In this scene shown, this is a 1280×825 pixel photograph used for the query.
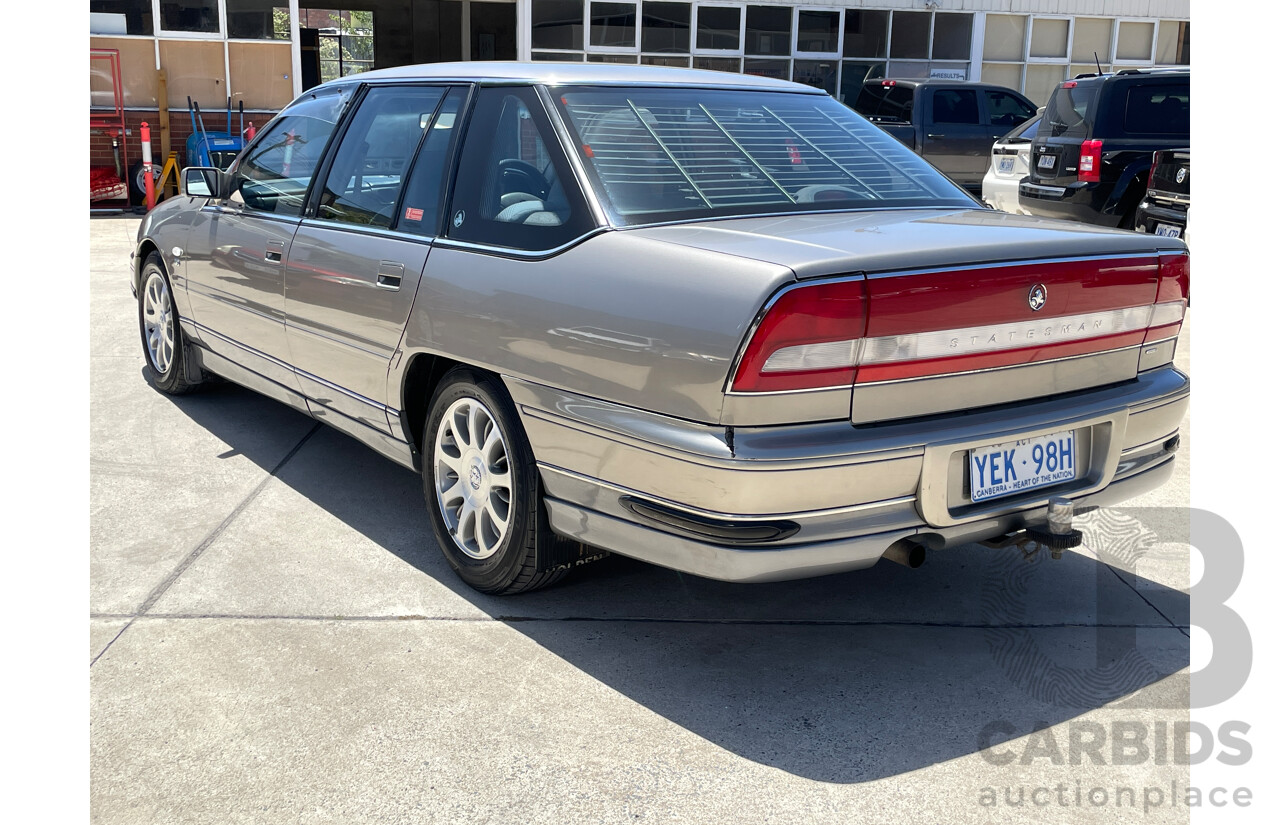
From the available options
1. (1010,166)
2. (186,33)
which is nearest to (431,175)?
(1010,166)

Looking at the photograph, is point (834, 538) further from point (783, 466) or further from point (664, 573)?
point (664, 573)

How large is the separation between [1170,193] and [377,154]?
20.4 ft

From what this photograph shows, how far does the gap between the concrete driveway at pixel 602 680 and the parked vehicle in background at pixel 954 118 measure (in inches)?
489

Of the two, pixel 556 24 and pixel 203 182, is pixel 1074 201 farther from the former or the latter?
pixel 556 24

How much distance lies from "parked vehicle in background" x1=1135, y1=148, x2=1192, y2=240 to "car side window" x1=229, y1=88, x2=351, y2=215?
19.6 feet

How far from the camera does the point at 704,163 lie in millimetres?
3465

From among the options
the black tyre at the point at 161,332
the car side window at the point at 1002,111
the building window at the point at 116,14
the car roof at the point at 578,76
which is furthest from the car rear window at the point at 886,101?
the car roof at the point at 578,76

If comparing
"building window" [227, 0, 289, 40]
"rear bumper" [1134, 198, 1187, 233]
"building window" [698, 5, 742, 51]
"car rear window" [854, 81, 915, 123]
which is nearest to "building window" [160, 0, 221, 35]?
"building window" [227, 0, 289, 40]

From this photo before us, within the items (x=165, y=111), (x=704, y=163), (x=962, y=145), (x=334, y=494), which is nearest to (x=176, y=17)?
(x=165, y=111)

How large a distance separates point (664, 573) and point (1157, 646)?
1588mm

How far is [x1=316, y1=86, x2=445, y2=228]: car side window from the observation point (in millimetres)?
3947

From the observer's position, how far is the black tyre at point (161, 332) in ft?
18.7

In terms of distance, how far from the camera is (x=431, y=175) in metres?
3.79

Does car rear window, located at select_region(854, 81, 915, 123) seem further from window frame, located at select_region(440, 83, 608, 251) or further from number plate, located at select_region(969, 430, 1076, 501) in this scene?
number plate, located at select_region(969, 430, 1076, 501)
